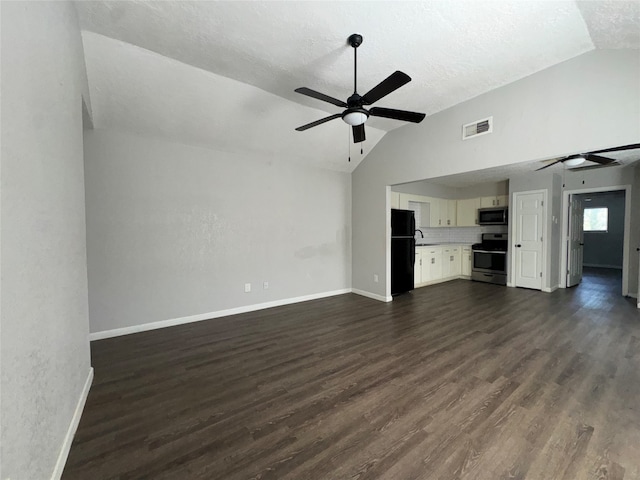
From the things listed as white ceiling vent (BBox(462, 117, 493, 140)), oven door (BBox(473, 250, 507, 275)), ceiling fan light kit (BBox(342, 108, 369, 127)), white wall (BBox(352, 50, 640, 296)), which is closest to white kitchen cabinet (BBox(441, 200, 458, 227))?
oven door (BBox(473, 250, 507, 275))

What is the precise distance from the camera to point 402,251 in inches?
Result: 207

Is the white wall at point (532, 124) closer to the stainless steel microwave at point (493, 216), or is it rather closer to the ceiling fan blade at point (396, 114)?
the ceiling fan blade at point (396, 114)

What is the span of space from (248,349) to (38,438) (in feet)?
6.04

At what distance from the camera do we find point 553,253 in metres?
5.42

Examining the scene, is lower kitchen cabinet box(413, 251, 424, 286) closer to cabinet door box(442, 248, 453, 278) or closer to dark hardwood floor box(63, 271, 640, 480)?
cabinet door box(442, 248, 453, 278)

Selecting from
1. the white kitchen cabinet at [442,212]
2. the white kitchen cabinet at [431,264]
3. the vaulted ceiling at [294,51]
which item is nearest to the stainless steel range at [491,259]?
the white kitchen cabinet at [442,212]

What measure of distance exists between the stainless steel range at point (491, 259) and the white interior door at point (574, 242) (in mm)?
1209

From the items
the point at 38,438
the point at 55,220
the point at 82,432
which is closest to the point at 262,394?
the point at 82,432

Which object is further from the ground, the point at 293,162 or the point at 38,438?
the point at 293,162

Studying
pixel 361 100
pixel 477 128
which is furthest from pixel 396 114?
pixel 477 128

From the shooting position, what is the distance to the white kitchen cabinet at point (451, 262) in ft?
21.2

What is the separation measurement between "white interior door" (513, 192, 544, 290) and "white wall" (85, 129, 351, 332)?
405 cm

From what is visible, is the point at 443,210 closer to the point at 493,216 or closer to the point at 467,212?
the point at 467,212

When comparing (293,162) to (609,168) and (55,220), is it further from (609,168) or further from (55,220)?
(609,168)
